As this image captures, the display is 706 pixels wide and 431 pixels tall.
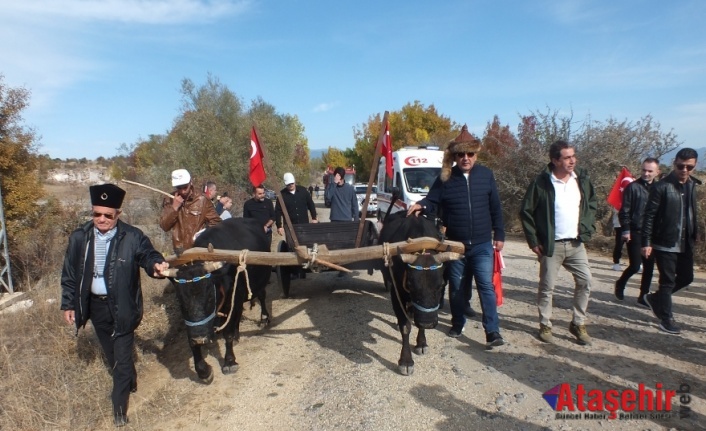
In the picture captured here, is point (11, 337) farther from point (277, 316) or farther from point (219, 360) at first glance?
point (277, 316)

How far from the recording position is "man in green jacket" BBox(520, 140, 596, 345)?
4422mm

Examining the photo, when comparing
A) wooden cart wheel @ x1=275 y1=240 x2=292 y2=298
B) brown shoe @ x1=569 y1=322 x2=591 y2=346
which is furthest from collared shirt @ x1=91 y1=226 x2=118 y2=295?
brown shoe @ x1=569 y1=322 x2=591 y2=346

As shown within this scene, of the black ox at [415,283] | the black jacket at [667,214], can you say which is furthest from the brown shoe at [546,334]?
the black jacket at [667,214]

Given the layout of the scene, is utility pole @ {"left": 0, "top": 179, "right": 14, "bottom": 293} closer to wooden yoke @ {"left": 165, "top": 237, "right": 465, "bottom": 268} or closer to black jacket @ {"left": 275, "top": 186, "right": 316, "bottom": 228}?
black jacket @ {"left": 275, "top": 186, "right": 316, "bottom": 228}

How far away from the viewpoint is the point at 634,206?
6.18 m

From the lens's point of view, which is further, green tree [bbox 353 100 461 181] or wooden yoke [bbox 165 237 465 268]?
green tree [bbox 353 100 461 181]

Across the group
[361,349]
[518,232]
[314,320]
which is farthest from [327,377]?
[518,232]

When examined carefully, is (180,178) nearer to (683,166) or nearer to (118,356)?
(118,356)

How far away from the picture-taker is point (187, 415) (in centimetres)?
358

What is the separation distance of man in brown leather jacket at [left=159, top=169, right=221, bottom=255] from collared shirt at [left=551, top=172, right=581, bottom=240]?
13.2 ft

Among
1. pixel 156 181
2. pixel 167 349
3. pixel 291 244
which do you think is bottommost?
pixel 167 349

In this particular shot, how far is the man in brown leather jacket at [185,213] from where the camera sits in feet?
15.6

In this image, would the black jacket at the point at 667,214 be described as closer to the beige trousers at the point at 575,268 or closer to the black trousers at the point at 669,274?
the black trousers at the point at 669,274

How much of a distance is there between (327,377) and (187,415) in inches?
51.8
